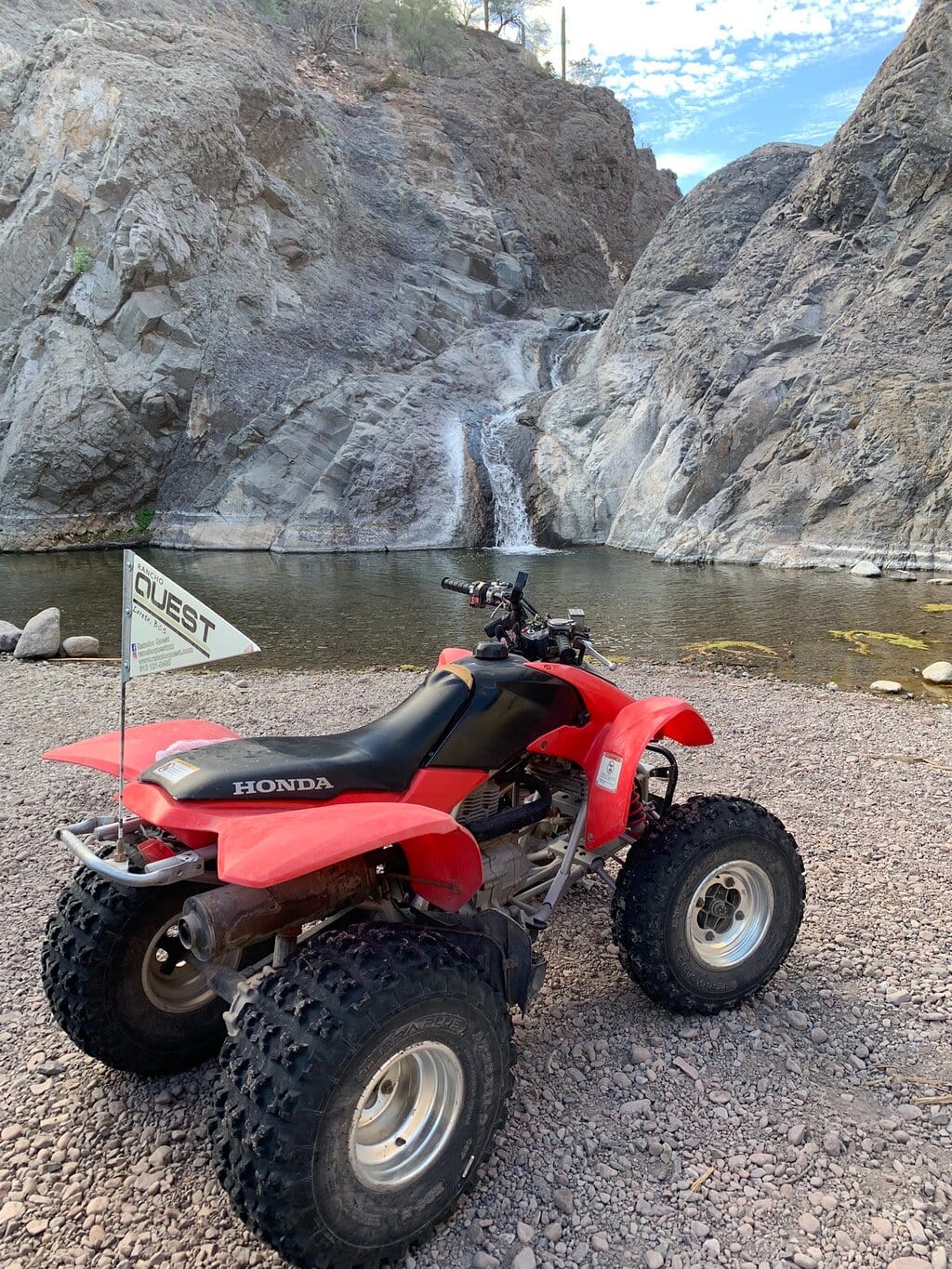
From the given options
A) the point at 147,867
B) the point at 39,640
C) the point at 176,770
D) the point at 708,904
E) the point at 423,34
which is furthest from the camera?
the point at 423,34

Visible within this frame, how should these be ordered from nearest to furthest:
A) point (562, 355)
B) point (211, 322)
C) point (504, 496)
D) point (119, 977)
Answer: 1. point (119, 977)
2. point (504, 496)
3. point (211, 322)
4. point (562, 355)

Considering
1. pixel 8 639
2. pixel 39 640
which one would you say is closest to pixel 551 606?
pixel 39 640

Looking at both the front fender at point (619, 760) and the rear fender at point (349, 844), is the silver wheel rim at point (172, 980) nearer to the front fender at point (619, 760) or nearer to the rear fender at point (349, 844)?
the rear fender at point (349, 844)

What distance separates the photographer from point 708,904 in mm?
2969

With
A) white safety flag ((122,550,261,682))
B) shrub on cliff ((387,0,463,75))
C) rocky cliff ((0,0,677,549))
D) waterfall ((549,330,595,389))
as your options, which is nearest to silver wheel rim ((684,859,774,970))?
white safety flag ((122,550,261,682))

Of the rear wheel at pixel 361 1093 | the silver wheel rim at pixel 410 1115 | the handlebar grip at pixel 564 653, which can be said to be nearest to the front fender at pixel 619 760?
the handlebar grip at pixel 564 653

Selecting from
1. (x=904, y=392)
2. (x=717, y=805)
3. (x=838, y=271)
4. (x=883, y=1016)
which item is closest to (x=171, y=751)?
(x=717, y=805)

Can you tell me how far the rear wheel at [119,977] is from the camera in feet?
8.10

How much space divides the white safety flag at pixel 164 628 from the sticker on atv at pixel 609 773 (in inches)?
51.6

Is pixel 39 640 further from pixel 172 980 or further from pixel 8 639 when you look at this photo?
pixel 172 980

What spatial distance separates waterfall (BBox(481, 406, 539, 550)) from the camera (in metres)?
25.6

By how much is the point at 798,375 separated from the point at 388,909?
2281 centimetres

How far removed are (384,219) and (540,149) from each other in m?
13.4

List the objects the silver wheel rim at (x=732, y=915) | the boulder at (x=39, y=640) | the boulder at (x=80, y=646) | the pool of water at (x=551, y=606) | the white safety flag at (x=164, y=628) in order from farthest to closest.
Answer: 1. the boulder at (x=80, y=646)
2. the boulder at (x=39, y=640)
3. the pool of water at (x=551, y=606)
4. the silver wheel rim at (x=732, y=915)
5. the white safety flag at (x=164, y=628)
